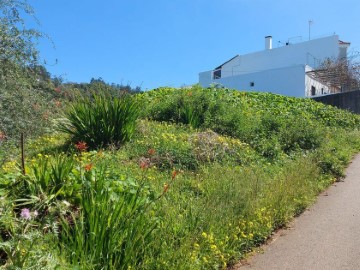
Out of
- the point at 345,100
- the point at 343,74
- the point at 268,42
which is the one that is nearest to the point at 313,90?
the point at 343,74

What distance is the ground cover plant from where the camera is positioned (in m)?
3.48

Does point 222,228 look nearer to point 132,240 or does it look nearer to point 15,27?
point 132,240

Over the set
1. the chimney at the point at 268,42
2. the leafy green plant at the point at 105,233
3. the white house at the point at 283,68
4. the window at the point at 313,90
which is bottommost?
the leafy green plant at the point at 105,233

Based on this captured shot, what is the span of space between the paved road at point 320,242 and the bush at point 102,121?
376 centimetres

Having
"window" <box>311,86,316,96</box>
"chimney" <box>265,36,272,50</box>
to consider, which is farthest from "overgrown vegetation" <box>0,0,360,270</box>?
"chimney" <box>265,36,272,50</box>

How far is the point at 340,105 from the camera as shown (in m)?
22.3

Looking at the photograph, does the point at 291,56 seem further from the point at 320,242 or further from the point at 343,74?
the point at 320,242

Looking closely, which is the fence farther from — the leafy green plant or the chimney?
the chimney

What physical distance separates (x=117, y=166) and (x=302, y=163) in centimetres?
366

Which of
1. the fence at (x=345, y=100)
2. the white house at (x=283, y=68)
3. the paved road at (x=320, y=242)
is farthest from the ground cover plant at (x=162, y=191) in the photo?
the white house at (x=283, y=68)

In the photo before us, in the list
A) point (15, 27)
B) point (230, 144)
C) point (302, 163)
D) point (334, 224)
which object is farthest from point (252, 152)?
point (15, 27)

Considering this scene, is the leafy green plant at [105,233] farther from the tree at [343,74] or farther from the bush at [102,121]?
the tree at [343,74]

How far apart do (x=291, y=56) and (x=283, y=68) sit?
929 cm

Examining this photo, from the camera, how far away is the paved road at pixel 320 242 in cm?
450
